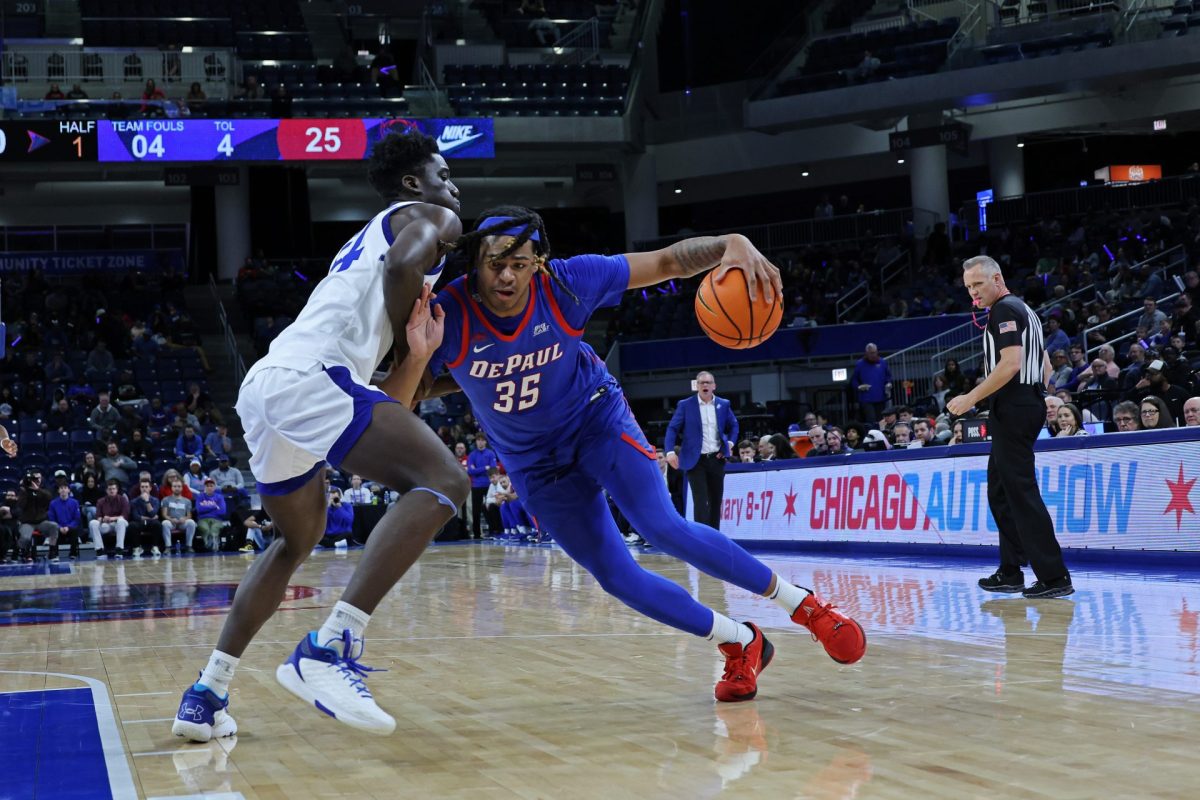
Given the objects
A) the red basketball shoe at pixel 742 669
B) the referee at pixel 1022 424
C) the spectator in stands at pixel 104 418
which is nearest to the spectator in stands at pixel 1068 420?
the referee at pixel 1022 424

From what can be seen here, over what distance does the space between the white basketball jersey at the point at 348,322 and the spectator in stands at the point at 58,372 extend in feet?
70.5

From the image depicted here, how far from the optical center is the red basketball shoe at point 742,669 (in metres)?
4.37

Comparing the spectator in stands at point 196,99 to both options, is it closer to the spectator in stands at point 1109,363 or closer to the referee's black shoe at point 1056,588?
the spectator in stands at point 1109,363

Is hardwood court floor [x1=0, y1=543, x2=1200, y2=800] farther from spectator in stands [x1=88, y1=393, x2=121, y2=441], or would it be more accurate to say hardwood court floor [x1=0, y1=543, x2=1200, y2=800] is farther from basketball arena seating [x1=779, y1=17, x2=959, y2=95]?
basketball arena seating [x1=779, y1=17, x2=959, y2=95]

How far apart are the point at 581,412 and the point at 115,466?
1733cm

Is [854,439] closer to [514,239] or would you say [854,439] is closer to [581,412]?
[581,412]

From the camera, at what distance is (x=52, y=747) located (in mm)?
3873

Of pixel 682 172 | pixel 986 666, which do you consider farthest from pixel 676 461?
pixel 682 172

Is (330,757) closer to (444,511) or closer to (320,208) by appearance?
(444,511)

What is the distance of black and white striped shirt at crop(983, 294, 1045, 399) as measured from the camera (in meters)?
7.43

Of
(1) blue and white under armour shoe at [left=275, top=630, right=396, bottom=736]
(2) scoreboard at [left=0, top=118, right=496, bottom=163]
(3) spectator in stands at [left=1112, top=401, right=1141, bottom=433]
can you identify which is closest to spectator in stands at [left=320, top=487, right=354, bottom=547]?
(2) scoreboard at [left=0, top=118, right=496, bottom=163]

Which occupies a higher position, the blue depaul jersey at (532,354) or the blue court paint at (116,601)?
the blue depaul jersey at (532,354)

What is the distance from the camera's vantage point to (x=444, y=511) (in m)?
3.75

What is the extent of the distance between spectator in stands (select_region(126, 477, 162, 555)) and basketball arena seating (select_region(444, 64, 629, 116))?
42.7ft
